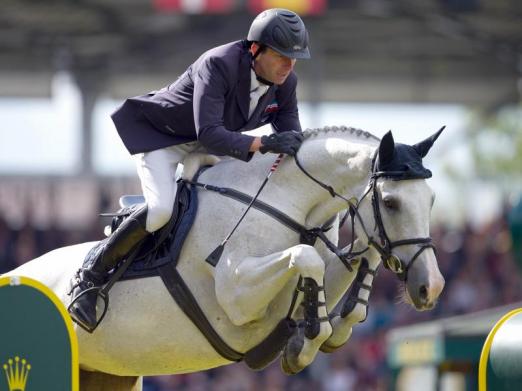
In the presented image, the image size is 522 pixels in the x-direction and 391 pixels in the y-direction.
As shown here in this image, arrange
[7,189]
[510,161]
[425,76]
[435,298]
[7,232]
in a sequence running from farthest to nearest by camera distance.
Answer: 1. [510,161]
2. [425,76]
3. [7,189]
4. [7,232]
5. [435,298]

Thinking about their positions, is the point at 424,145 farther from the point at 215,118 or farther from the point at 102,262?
the point at 102,262

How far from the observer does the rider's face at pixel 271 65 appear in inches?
246

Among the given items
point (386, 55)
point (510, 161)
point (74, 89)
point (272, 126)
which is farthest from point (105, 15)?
point (510, 161)

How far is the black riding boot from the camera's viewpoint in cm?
639

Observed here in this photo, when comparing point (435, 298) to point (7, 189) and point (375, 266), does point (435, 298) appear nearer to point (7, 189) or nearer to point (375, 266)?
point (375, 266)

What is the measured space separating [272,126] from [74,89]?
13309 millimetres

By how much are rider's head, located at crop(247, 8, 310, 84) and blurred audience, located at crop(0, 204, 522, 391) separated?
9.32 meters

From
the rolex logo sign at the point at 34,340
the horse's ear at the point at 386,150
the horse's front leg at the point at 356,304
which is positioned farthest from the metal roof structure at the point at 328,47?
the rolex logo sign at the point at 34,340

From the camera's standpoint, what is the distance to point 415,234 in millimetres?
5855

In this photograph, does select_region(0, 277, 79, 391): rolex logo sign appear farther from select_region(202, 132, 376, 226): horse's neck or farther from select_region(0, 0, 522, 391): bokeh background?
select_region(0, 0, 522, 391): bokeh background

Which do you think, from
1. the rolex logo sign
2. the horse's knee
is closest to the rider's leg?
the rolex logo sign

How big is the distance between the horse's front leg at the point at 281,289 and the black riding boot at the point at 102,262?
493mm

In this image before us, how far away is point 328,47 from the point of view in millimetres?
19719

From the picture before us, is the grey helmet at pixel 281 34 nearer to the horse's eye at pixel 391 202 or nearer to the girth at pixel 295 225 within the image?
the girth at pixel 295 225
